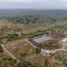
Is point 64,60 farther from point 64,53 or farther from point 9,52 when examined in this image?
point 9,52

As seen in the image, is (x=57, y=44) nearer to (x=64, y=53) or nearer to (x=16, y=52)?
(x=64, y=53)

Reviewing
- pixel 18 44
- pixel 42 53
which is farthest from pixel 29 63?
pixel 18 44

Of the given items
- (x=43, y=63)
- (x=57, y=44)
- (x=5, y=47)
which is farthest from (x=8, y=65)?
(x=57, y=44)

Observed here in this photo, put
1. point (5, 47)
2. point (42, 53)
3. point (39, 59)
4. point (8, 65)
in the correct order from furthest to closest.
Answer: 1. point (5, 47)
2. point (42, 53)
3. point (39, 59)
4. point (8, 65)

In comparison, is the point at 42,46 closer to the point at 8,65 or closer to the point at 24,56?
the point at 24,56

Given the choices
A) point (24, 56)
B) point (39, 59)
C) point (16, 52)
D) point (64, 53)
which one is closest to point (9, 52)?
point (16, 52)

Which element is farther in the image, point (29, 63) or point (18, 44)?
point (18, 44)

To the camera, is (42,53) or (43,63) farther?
(42,53)

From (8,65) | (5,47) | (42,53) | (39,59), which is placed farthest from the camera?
(5,47)
